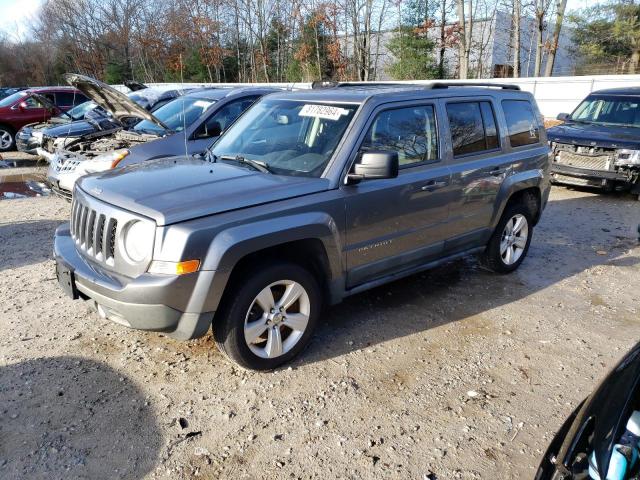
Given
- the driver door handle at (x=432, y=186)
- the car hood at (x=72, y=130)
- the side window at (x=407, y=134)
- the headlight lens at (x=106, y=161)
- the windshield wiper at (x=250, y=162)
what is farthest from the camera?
the car hood at (x=72, y=130)

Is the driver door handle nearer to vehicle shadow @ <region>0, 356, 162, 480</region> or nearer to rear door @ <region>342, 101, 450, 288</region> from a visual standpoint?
rear door @ <region>342, 101, 450, 288</region>

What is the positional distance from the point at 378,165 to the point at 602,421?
80.4 inches

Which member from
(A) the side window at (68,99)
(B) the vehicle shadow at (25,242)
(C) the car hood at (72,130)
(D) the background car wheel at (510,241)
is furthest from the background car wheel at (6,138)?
(D) the background car wheel at (510,241)

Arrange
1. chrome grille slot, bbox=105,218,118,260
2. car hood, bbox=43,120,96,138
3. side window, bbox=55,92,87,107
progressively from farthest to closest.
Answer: side window, bbox=55,92,87,107 → car hood, bbox=43,120,96,138 → chrome grille slot, bbox=105,218,118,260

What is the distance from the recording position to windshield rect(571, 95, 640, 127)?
386 inches

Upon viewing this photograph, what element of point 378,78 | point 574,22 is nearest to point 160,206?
point 378,78

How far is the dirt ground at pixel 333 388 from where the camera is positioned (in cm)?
282

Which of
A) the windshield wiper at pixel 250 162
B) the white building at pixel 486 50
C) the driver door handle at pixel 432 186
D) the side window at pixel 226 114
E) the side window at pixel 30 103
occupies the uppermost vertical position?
the white building at pixel 486 50

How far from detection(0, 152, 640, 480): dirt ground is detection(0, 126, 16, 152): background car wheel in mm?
10326

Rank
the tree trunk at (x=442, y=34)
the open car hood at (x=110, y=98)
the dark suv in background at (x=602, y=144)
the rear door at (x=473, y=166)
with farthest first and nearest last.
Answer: the tree trunk at (x=442, y=34) → the dark suv in background at (x=602, y=144) → the open car hood at (x=110, y=98) → the rear door at (x=473, y=166)

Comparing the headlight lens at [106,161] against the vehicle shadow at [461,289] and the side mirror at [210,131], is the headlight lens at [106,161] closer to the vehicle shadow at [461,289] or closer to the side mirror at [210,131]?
the side mirror at [210,131]

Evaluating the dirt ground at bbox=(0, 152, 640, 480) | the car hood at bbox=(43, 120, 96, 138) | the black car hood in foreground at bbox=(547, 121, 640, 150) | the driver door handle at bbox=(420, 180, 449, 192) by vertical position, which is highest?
the car hood at bbox=(43, 120, 96, 138)

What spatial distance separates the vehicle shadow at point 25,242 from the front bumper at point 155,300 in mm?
2837

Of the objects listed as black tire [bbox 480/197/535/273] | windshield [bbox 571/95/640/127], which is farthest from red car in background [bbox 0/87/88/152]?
windshield [bbox 571/95/640/127]
